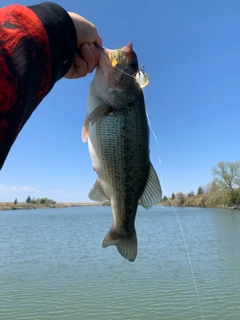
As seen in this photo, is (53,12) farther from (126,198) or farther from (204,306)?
(204,306)

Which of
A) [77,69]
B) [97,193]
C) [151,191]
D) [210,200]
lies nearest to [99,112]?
[77,69]

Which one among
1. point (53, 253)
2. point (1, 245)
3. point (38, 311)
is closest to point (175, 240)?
point (53, 253)

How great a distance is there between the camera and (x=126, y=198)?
253 centimetres

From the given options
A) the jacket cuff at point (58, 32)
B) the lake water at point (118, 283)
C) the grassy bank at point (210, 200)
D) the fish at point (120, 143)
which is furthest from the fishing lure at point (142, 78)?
the grassy bank at point (210, 200)

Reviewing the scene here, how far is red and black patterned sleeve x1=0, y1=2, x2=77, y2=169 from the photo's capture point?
1094mm

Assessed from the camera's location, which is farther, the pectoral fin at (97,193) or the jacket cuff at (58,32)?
the pectoral fin at (97,193)

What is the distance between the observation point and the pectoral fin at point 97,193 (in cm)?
257

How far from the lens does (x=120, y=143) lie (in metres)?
2.46

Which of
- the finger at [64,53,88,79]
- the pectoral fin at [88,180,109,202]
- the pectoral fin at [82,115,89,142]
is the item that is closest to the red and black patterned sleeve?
the finger at [64,53,88,79]

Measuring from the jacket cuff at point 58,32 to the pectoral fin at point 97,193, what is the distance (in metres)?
1.23

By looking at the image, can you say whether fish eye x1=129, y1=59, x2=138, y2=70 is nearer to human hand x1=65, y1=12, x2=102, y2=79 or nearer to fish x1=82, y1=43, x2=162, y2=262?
fish x1=82, y1=43, x2=162, y2=262

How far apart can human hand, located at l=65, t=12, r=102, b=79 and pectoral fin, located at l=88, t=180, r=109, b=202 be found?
882mm

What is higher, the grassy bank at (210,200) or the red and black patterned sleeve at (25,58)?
the grassy bank at (210,200)

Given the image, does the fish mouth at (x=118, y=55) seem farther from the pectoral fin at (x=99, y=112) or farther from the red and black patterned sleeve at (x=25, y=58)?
the red and black patterned sleeve at (x=25, y=58)
